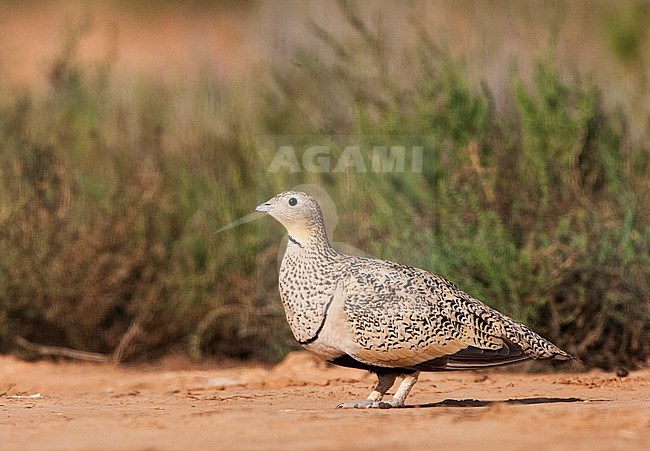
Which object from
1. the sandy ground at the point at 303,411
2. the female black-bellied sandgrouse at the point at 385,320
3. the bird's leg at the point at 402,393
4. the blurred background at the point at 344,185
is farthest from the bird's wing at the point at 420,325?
the blurred background at the point at 344,185

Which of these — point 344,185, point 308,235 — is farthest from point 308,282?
point 344,185

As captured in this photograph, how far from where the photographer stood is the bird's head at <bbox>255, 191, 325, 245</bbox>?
5957 millimetres

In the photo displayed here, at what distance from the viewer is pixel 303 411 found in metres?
5.77

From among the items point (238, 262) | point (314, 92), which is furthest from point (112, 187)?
point (314, 92)

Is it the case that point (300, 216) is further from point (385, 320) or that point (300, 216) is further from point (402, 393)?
point (402, 393)

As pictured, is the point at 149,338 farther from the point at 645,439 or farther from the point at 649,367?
the point at 645,439

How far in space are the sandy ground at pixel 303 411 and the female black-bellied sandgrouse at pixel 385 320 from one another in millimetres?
261

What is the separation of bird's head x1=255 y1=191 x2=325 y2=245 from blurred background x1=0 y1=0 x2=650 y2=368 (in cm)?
218

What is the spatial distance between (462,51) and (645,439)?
18.8 feet

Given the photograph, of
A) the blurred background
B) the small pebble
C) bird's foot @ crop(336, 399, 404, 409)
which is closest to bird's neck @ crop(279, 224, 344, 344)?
bird's foot @ crop(336, 399, 404, 409)

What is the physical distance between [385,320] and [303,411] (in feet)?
2.17

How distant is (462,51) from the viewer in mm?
9797

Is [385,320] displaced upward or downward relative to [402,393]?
upward

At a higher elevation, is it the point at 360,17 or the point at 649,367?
the point at 360,17
